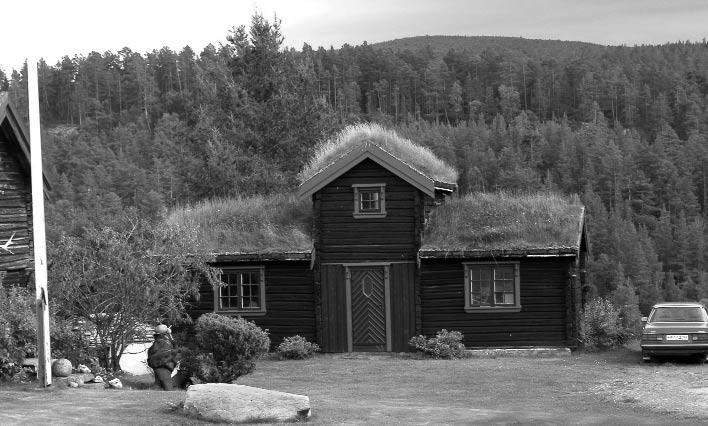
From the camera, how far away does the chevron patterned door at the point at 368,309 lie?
2914cm

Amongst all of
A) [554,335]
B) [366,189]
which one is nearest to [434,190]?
[366,189]

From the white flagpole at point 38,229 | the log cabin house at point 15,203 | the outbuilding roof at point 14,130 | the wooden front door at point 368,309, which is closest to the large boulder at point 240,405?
the white flagpole at point 38,229

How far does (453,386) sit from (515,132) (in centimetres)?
15750

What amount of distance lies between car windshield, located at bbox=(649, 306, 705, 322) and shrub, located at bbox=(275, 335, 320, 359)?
9.18m

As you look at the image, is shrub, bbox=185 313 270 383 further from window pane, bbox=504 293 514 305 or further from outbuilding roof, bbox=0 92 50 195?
window pane, bbox=504 293 514 305

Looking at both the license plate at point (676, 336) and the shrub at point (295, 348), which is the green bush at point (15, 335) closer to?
the shrub at point (295, 348)

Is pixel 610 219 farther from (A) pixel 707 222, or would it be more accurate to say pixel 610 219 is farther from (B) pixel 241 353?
(B) pixel 241 353

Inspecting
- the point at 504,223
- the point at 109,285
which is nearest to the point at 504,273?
the point at 504,223

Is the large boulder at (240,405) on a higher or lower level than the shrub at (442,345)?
higher

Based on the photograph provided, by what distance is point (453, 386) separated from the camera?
22.1 metres

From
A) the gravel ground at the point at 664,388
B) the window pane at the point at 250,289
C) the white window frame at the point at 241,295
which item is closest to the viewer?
the gravel ground at the point at 664,388

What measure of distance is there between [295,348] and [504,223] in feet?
22.4

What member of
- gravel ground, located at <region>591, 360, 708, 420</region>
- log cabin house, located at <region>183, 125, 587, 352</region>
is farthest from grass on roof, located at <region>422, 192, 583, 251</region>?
gravel ground, located at <region>591, 360, 708, 420</region>

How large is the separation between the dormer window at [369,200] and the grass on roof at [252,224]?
69.1 inches
